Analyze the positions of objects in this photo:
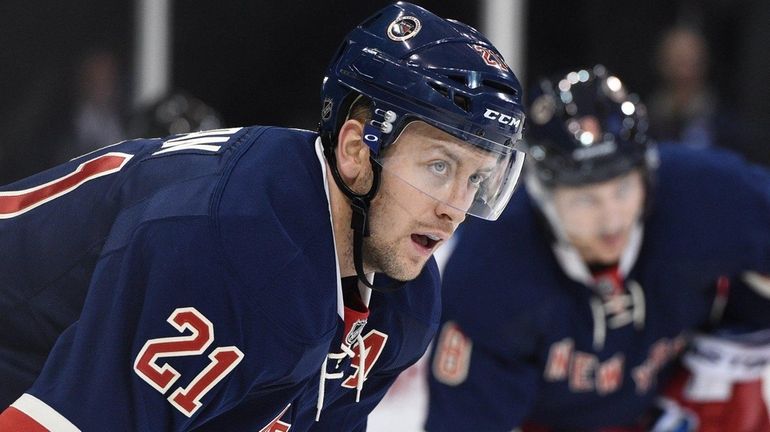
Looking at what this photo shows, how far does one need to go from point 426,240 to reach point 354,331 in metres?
0.19

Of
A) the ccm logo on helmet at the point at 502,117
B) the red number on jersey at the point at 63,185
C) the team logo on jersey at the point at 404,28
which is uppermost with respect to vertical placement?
the team logo on jersey at the point at 404,28

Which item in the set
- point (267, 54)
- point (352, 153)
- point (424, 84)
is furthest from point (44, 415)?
point (267, 54)

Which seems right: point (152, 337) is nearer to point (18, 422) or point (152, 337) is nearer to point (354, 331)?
point (18, 422)

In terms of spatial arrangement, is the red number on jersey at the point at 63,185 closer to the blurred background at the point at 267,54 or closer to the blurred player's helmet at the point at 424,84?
the blurred player's helmet at the point at 424,84

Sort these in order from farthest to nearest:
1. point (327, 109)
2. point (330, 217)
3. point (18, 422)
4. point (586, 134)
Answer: point (586, 134) < point (327, 109) < point (330, 217) < point (18, 422)

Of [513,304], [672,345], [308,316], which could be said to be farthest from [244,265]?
[672,345]

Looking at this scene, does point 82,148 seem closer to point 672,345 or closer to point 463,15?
point 463,15

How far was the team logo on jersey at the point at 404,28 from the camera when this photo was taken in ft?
6.54

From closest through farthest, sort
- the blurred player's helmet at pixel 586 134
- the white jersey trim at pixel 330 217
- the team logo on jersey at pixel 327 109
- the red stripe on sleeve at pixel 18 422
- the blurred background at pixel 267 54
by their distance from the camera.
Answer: the red stripe on sleeve at pixel 18 422 < the white jersey trim at pixel 330 217 < the team logo on jersey at pixel 327 109 < the blurred player's helmet at pixel 586 134 < the blurred background at pixel 267 54

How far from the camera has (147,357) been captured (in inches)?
69.4

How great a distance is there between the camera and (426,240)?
6.75 feet

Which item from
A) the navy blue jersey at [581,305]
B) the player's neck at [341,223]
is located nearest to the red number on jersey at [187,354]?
the player's neck at [341,223]

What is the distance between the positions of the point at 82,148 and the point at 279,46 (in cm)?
89

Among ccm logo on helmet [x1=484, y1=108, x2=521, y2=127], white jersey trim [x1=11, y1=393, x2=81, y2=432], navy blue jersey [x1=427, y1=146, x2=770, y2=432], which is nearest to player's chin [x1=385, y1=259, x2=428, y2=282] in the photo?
ccm logo on helmet [x1=484, y1=108, x2=521, y2=127]
